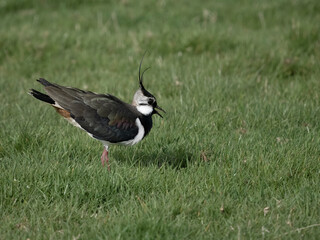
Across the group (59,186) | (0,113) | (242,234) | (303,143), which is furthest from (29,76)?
(242,234)

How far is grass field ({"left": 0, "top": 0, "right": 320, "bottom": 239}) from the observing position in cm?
443

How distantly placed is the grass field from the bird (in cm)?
30

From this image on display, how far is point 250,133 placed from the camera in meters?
6.07

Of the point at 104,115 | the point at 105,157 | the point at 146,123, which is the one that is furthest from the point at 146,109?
the point at 105,157

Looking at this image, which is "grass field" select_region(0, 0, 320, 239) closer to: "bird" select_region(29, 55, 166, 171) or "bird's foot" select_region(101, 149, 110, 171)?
"bird's foot" select_region(101, 149, 110, 171)

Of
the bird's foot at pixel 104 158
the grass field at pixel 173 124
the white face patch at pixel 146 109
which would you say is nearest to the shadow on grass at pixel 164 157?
the grass field at pixel 173 124

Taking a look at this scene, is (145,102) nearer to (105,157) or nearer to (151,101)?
(151,101)

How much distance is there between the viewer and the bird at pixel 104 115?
210 inches

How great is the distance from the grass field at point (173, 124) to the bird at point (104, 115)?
299mm

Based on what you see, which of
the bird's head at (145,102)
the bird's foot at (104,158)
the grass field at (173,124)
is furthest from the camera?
the bird's head at (145,102)

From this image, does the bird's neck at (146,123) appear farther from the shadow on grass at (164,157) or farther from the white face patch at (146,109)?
the shadow on grass at (164,157)

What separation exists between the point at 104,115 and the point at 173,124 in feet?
3.88

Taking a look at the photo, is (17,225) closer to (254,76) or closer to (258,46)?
(254,76)

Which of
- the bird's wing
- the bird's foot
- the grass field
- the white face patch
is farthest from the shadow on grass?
the white face patch
